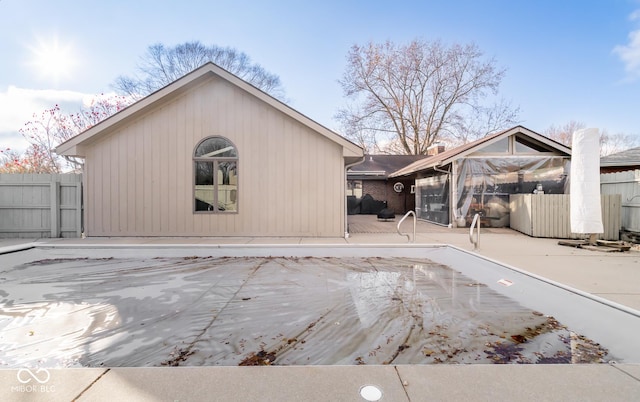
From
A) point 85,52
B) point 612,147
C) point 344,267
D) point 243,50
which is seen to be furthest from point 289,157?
point 612,147

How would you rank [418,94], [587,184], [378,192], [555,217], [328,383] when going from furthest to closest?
1. [418,94]
2. [378,192]
3. [555,217]
4. [587,184]
5. [328,383]

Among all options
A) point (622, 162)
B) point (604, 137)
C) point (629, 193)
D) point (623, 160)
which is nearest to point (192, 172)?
point (629, 193)

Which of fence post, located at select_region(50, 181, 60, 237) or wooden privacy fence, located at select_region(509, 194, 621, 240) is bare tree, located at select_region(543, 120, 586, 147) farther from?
fence post, located at select_region(50, 181, 60, 237)

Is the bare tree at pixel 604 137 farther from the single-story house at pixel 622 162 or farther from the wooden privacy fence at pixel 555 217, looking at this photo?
the wooden privacy fence at pixel 555 217

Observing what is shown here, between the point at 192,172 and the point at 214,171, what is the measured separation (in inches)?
21.3

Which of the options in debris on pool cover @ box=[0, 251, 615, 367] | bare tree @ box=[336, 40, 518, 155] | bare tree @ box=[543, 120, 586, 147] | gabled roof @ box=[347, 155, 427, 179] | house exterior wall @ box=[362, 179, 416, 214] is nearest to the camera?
debris on pool cover @ box=[0, 251, 615, 367]

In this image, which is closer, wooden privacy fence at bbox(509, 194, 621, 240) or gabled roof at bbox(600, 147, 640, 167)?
wooden privacy fence at bbox(509, 194, 621, 240)

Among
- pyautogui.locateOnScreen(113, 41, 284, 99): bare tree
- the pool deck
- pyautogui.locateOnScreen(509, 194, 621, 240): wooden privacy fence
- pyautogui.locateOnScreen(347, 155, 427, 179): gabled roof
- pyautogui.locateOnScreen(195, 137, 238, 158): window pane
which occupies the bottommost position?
the pool deck

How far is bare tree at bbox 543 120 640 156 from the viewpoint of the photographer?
29.4 meters

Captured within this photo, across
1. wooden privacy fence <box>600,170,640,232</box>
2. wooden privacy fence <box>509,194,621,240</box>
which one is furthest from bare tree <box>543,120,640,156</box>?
wooden privacy fence <box>509,194,621,240</box>

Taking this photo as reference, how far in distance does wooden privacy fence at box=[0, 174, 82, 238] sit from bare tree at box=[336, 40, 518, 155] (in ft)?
65.1

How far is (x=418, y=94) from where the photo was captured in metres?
24.1

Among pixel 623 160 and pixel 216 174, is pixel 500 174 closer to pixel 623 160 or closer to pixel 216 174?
pixel 623 160

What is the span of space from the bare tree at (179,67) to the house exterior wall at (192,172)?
1119 cm
